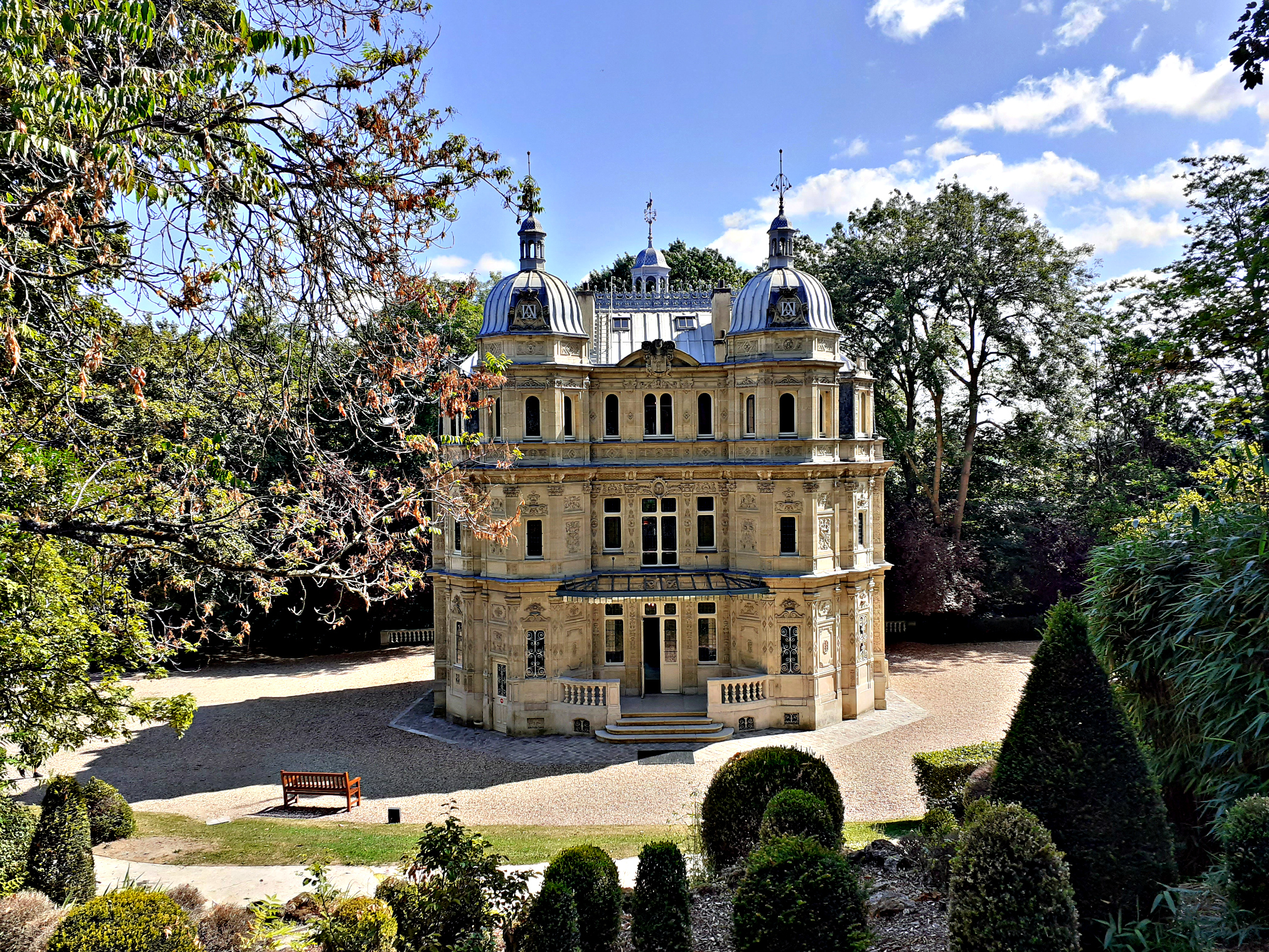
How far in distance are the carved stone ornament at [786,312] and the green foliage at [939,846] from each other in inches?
583

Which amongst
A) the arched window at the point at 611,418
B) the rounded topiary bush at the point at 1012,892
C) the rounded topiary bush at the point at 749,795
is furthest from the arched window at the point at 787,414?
the rounded topiary bush at the point at 1012,892

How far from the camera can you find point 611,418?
24.4m

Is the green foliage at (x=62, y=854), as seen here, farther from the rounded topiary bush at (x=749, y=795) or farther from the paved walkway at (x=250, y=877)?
the rounded topiary bush at (x=749, y=795)

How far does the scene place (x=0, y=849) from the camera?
11.3 metres

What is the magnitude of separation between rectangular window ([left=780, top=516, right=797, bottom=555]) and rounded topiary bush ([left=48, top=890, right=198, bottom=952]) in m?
17.7

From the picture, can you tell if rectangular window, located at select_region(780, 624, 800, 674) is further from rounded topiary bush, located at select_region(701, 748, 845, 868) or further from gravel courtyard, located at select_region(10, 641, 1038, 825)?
rounded topiary bush, located at select_region(701, 748, 845, 868)

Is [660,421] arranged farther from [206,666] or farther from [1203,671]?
[206,666]

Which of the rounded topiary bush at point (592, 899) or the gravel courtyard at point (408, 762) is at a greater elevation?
the rounded topiary bush at point (592, 899)

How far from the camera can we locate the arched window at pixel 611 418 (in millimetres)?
24281

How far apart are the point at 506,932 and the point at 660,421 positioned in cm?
1708

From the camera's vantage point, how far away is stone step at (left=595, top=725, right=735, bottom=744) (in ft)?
70.4

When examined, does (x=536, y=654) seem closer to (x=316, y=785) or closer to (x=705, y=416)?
(x=316, y=785)

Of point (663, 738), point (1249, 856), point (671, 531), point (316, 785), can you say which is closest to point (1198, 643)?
point (1249, 856)

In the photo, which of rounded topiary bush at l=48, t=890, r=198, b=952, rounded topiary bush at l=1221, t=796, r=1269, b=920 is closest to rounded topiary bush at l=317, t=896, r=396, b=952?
rounded topiary bush at l=48, t=890, r=198, b=952
